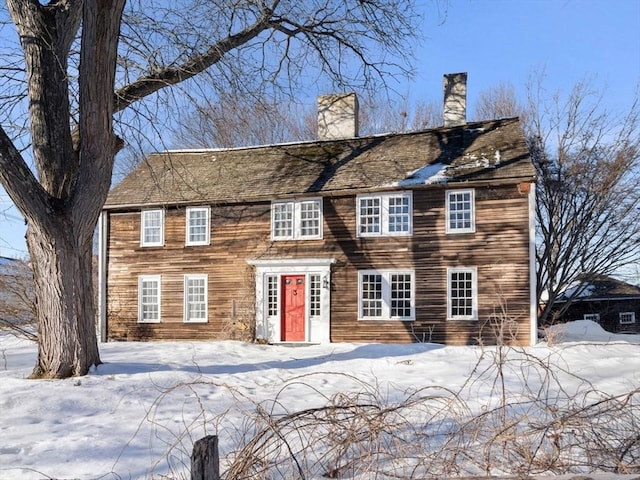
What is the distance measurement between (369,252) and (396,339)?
8.94ft

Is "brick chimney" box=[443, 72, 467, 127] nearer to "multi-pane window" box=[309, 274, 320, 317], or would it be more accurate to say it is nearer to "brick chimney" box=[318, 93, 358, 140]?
Answer: "brick chimney" box=[318, 93, 358, 140]

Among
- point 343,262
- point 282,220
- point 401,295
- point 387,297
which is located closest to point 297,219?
point 282,220

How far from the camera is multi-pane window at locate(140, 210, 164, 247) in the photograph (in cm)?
1978

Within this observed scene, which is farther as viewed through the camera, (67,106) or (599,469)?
(67,106)

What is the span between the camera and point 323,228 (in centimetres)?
1812

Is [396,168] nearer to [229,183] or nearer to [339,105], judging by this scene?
[339,105]

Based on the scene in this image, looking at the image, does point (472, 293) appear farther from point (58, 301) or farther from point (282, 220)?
point (58, 301)

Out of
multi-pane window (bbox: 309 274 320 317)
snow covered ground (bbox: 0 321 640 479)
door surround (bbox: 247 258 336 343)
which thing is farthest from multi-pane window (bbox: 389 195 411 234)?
snow covered ground (bbox: 0 321 640 479)

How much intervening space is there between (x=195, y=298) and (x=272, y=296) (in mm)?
2777

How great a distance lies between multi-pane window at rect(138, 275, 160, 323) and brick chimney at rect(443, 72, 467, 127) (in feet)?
37.2

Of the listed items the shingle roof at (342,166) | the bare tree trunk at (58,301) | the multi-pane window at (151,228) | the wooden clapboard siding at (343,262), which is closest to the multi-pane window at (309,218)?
the wooden clapboard siding at (343,262)

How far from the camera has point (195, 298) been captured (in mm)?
19297

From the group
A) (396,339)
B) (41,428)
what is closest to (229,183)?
(396,339)

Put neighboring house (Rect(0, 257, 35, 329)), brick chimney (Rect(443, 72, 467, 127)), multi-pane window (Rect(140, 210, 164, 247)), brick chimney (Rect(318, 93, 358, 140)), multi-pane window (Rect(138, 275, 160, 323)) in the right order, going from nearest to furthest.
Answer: neighboring house (Rect(0, 257, 35, 329)), brick chimney (Rect(443, 72, 467, 127)), multi-pane window (Rect(138, 275, 160, 323)), multi-pane window (Rect(140, 210, 164, 247)), brick chimney (Rect(318, 93, 358, 140))
